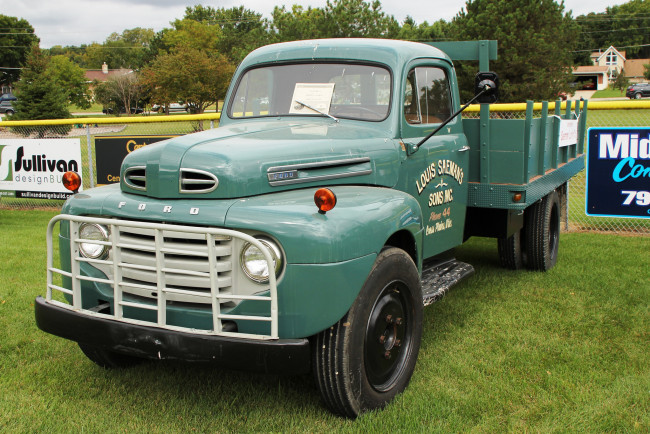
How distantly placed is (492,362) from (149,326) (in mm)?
2292

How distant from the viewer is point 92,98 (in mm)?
65312

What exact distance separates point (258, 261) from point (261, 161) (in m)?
0.63

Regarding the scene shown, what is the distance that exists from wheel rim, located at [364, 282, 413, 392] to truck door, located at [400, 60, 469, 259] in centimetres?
85

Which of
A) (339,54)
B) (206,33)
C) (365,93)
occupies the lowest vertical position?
(365,93)

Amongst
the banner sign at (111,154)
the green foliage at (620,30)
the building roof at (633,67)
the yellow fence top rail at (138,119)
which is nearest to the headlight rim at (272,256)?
the yellow fence top rail at (138,119)

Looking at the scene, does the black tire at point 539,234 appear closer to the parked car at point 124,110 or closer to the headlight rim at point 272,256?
the headlight rim at point 272,256

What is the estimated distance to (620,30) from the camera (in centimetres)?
10450

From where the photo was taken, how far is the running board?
4191 millimetres

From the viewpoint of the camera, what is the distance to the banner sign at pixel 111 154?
1001cm

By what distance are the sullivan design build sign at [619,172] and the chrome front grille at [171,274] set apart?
604cm

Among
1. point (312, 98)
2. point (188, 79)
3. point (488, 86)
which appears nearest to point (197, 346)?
point (312, 98)

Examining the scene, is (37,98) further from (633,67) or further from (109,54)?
(109,54)

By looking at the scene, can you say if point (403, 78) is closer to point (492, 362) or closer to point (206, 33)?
point (492, 362)

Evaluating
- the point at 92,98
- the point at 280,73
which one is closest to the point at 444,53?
the point at 280,73
